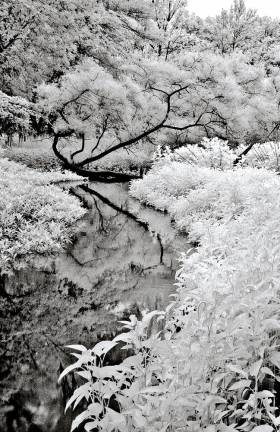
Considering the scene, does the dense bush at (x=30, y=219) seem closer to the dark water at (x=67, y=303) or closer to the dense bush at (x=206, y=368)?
the dark water at (x=67, y=303)

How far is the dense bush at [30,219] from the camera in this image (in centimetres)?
719

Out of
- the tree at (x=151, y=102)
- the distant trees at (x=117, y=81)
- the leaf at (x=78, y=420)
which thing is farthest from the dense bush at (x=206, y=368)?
the tree at (x=151, y=102)

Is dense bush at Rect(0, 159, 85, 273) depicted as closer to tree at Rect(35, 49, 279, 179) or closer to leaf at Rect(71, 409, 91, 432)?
leaf at Rect(71, 409, 91, 432)

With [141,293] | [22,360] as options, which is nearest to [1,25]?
[141,293]

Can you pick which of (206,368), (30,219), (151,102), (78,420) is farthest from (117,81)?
(78,420)

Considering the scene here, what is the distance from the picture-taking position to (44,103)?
15.0 meters

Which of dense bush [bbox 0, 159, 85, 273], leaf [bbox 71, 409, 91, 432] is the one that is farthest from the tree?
leaf [bbox 71, 409, 91, 432]

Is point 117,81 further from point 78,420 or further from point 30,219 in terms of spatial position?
point 78,420

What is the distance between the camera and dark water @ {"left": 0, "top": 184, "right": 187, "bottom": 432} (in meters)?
3.55

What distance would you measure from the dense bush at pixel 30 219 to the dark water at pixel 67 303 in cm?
37

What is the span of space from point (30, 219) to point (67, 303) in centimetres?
354

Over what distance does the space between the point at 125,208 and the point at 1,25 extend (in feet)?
21.9

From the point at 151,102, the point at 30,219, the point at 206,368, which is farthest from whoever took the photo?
the point at 151,102

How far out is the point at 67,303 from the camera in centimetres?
550
